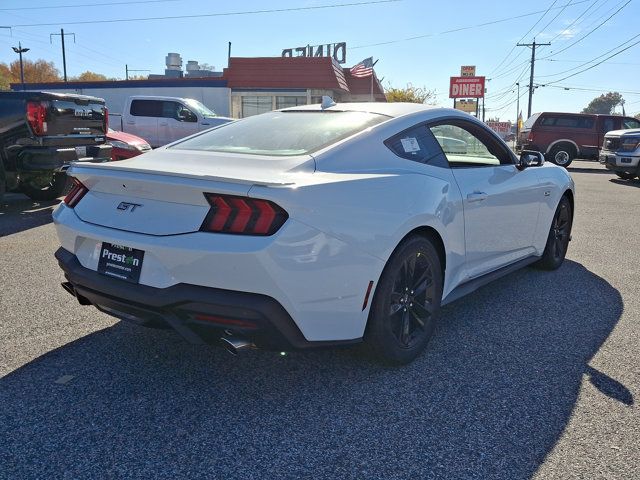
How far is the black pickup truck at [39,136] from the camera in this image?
7.33 meters

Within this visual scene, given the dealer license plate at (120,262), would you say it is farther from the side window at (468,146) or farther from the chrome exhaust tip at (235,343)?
the side window at (468,146)

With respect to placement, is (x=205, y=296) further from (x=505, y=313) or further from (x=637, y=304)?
(x=637, y=304)

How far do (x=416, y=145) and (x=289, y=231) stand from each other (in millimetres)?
1331

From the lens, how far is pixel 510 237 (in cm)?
430

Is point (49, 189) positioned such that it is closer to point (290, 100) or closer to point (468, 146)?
point (468, 146)

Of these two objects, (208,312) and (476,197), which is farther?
(476,197)

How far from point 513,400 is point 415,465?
2.70 ft

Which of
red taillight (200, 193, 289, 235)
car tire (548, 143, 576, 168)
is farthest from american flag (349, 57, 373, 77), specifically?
red taillight (200, 193, 289, 235)

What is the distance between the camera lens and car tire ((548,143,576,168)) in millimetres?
21770

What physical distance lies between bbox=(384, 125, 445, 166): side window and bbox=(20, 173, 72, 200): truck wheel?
6948 mm

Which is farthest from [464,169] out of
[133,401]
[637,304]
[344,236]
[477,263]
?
[133,401]

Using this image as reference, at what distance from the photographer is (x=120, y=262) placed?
269cm

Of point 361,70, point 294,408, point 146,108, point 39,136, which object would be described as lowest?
point 294,408

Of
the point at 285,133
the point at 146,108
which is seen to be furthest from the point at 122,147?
the point at 146,108
